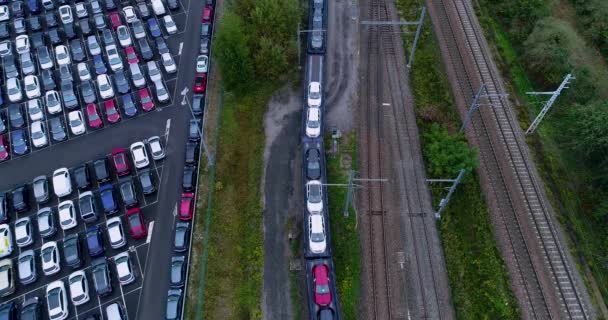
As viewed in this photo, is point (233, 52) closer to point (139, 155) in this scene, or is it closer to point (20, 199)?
point (139, 155)

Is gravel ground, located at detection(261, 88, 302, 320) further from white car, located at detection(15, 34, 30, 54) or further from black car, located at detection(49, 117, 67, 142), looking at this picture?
white car, located at detection(15, 34, 30, 54)

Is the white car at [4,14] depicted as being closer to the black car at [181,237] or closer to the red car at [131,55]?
the red car at [131,55]

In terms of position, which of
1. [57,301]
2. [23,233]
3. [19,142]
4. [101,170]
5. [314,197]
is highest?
[19,142]

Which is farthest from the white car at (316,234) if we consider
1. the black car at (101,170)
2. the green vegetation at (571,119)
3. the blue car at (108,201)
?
the green vegetation at (571,119)

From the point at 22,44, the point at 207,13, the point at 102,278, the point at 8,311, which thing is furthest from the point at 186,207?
the point at 22,44

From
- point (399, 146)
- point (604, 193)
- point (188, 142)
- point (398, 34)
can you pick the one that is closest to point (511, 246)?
point (604, 193)

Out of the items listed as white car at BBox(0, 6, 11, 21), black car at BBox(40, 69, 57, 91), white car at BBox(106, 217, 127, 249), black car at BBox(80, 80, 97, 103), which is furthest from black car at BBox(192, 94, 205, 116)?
white car at BBox(0, 6, 11, 21)
